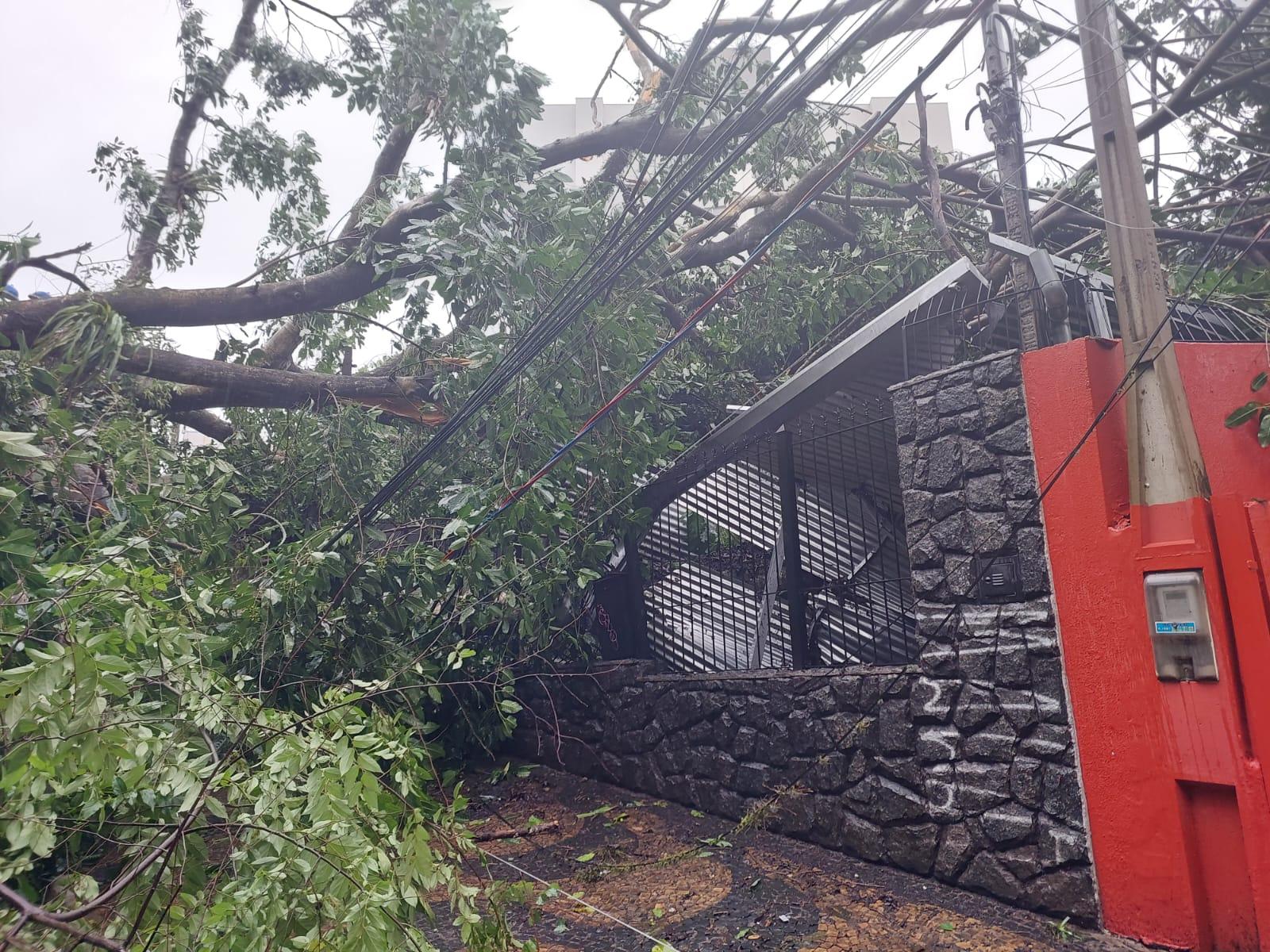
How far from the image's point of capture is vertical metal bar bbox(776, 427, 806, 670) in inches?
221

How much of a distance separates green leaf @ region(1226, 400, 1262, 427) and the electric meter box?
2.76ft

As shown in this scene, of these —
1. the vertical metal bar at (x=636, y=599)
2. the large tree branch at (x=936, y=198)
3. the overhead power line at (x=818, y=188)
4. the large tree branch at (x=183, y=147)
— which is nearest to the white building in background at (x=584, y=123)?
the large tree branch at (x=183, y=147)

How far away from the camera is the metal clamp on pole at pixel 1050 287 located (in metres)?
4.50

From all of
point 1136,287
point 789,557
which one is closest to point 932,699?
point 789,557

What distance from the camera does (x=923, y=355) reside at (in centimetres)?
611

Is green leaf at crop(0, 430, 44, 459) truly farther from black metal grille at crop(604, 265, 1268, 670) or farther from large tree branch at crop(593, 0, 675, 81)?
large tree branch at crop(593, 0, 675, 81)

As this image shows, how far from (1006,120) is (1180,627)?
3.14 meters

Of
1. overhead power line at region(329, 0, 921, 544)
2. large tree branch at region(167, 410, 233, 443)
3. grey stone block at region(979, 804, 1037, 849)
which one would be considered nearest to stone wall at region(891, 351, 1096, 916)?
grey stone block at region(979, 804, 1037, 849)

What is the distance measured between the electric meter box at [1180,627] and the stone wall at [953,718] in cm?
50

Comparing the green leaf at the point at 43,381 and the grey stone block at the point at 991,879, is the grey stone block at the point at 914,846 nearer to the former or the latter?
the grey stone block at the point at 991,879

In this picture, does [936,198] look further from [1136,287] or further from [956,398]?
[1136,287]

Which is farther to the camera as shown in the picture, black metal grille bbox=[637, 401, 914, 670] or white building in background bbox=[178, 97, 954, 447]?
white building in background bbox=[178, 97, 954, 447]

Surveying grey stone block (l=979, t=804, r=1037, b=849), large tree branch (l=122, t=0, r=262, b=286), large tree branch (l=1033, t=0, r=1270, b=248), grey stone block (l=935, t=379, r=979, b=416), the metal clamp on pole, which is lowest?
grey stone block (l=979, t=804, r=1037, b=849)

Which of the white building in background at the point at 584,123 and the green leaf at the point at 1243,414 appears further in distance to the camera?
the white building in background at the point at 584,123
